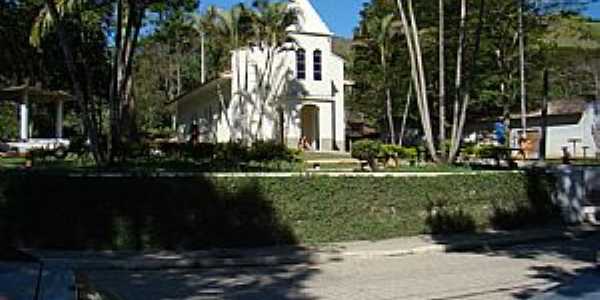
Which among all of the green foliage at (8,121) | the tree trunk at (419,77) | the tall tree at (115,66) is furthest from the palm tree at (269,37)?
the green foliage at (8,121)

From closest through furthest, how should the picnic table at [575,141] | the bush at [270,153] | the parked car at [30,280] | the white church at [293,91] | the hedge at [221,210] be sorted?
1. the parked car at [30,280]
2. the hedge at [221,210]
3. the bush at [270,153]
4. the white church at [293,91]
5. the picnic table at [575,141]

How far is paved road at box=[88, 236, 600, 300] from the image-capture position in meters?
10.5

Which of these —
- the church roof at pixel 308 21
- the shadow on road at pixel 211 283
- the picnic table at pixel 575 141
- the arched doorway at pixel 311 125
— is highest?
the church roof at pixel 308 21

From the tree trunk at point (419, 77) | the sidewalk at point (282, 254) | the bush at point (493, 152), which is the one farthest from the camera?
the bush at point (493, 152)

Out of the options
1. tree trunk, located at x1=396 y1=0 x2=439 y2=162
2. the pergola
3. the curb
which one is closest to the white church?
the pergola

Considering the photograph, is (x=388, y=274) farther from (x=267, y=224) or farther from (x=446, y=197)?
(x=446, y=197)

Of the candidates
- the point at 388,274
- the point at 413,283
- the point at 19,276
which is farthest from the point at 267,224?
the point at 19,276

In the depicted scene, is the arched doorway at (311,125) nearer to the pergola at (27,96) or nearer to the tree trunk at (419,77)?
the pergola at (27,96)

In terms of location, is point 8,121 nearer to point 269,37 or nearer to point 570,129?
point 269,37

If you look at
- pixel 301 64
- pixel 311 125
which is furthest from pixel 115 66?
pixel 311 125

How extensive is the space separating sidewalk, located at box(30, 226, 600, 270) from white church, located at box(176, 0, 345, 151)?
22.7 metres

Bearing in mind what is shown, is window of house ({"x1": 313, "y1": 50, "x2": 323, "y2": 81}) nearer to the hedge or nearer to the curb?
the hedge

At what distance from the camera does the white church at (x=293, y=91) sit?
3941cm

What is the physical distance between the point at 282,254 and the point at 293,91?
84.9 ft
